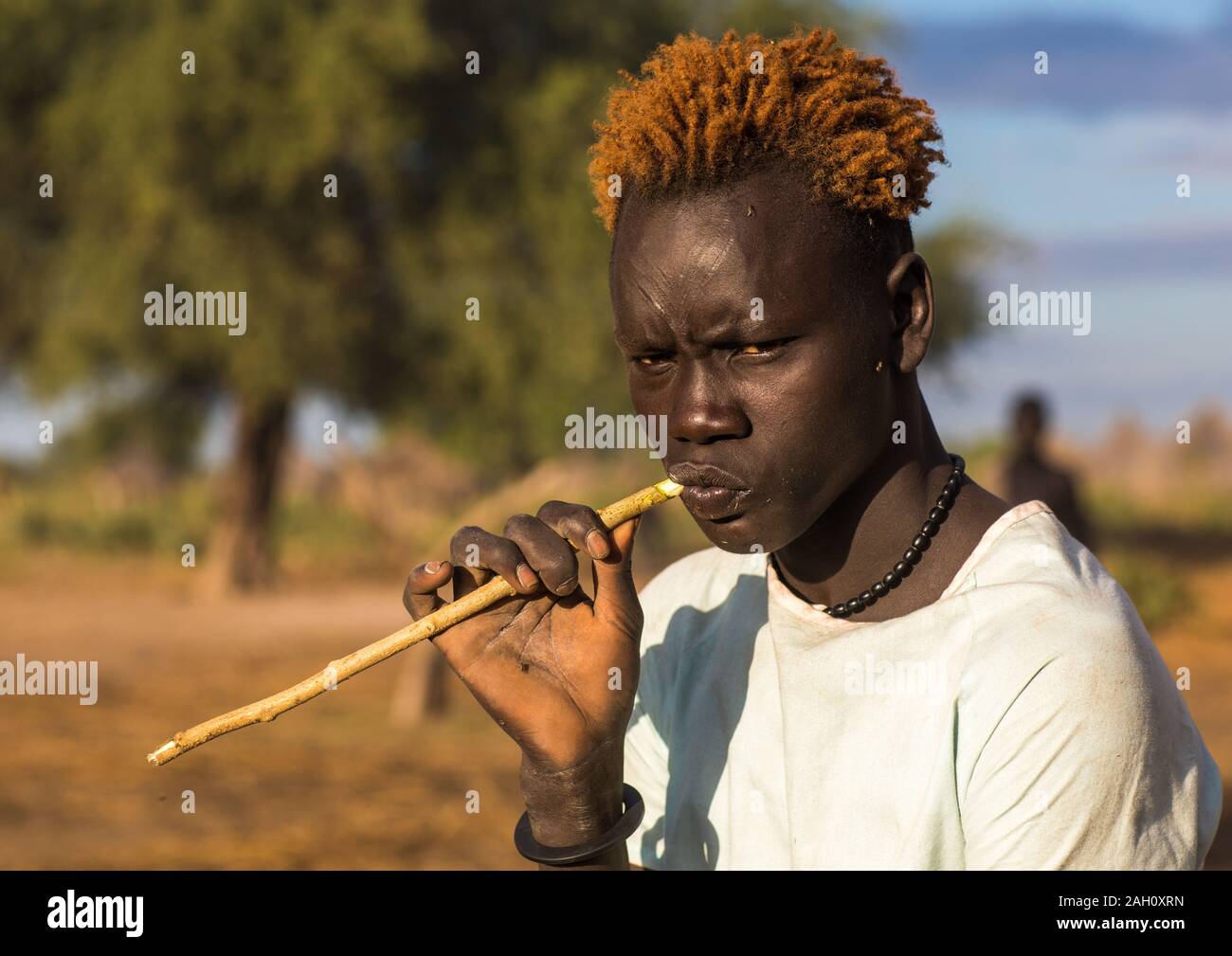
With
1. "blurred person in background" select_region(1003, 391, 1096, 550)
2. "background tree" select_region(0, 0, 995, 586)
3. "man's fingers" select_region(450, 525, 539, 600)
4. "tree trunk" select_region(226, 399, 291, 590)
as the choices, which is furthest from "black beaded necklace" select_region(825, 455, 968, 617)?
"tree trunk" select_region(226, 399, 291, 590)

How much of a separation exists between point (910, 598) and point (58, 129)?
39.6 feet

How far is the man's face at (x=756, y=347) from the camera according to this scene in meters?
1.91

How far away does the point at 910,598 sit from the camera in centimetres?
204

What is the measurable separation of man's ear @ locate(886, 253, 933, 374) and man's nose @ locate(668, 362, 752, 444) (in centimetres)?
26

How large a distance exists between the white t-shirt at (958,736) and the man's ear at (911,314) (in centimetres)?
27

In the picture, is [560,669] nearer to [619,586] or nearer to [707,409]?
[619,586]

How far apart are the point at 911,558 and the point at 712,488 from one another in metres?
0.32

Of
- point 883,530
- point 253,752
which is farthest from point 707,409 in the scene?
point 253,752

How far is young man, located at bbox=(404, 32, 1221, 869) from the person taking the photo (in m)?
1.78

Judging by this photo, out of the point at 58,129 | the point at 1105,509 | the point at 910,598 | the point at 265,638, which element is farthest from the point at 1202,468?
the point at 910,598

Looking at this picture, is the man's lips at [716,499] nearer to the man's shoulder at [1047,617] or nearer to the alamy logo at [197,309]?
the man's shoulder at [1047,617]

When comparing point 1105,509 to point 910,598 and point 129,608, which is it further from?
point 910,598
